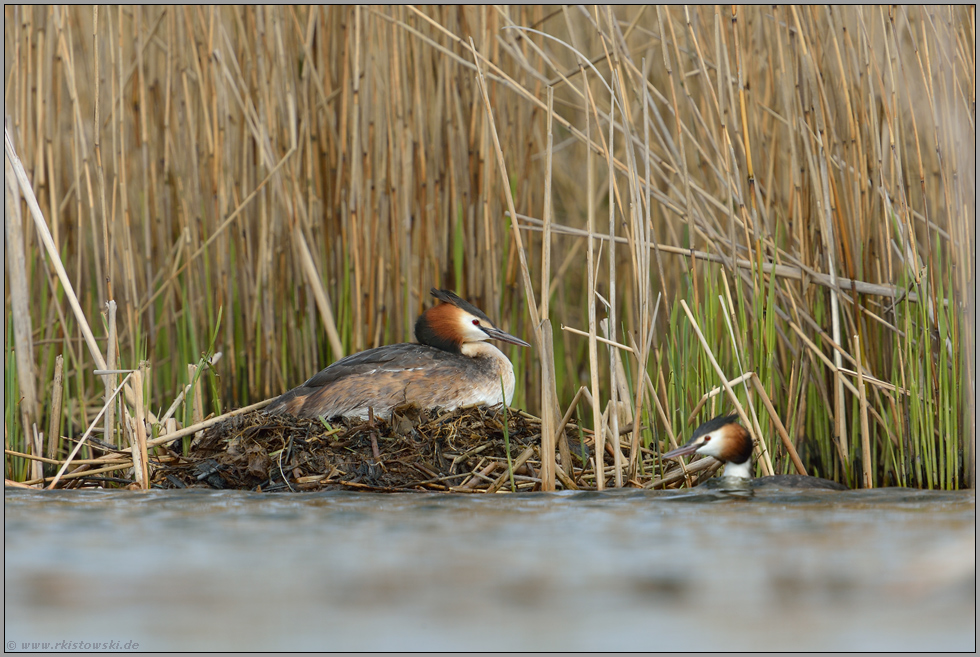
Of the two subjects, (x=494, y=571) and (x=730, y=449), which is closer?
(x=494, y=571)

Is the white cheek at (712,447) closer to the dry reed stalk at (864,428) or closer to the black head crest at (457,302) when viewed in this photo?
the dry reed stalk at (864,428)

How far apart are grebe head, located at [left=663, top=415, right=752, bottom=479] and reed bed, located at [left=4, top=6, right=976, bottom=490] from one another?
0.14m

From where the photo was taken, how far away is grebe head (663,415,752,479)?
12.7 feet

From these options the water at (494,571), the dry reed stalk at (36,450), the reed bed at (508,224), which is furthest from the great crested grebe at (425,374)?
the dry reed stalk at (36,450)

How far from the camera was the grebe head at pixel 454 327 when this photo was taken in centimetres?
501

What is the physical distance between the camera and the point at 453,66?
16.7 feet

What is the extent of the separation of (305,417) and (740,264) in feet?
6.68

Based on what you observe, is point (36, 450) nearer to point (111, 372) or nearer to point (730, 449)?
point (111, 372)

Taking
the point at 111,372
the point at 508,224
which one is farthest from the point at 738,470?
the point at 111,372

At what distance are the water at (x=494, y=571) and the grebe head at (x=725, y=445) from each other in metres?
0.18

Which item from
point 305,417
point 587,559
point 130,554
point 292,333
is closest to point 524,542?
point 587,559

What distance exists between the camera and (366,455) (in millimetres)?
4172

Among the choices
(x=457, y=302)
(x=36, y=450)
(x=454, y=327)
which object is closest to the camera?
(x=36, y=450)

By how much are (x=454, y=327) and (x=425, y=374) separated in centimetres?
41
